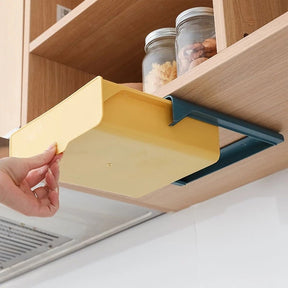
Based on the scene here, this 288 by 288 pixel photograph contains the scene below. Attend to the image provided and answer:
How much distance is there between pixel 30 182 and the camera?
1.04 metres

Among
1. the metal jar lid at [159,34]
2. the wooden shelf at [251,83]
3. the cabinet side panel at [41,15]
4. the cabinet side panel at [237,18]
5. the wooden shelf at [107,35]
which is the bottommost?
the wooden shelf at [251,83]

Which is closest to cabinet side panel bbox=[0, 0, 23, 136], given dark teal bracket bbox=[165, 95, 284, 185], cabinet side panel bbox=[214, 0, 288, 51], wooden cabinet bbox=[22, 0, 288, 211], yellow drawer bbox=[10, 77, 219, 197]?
wooden cabinet bbox=[22, 0, 288, 211]

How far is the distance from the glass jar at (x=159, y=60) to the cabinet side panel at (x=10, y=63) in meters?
0.29

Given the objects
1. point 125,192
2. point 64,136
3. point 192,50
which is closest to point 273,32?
point 192,50

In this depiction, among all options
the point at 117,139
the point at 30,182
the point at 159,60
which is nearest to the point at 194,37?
the point at 159,60

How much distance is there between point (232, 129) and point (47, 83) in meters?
0.45

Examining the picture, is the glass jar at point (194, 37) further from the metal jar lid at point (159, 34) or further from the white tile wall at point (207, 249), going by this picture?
the white tile wall at point (207, 249)

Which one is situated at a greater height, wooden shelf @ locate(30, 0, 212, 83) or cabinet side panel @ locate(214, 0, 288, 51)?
wooden shelf @ locate(30, 0, 212, 83)

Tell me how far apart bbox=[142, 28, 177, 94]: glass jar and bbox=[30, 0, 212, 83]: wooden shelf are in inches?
3.6

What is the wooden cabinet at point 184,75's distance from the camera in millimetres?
906

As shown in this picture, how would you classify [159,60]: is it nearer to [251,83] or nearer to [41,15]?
[251,83]

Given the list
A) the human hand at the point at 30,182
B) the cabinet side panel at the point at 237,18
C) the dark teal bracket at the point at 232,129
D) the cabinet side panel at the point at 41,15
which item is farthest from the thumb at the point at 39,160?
the cabinet side panel at the point at 41,15

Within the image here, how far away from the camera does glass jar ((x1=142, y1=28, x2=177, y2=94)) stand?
3.62ft

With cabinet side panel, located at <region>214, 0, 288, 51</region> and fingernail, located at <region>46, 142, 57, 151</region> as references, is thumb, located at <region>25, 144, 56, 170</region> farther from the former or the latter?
cabinet side panel, located at <region>214, 0, 288, 51</region>
